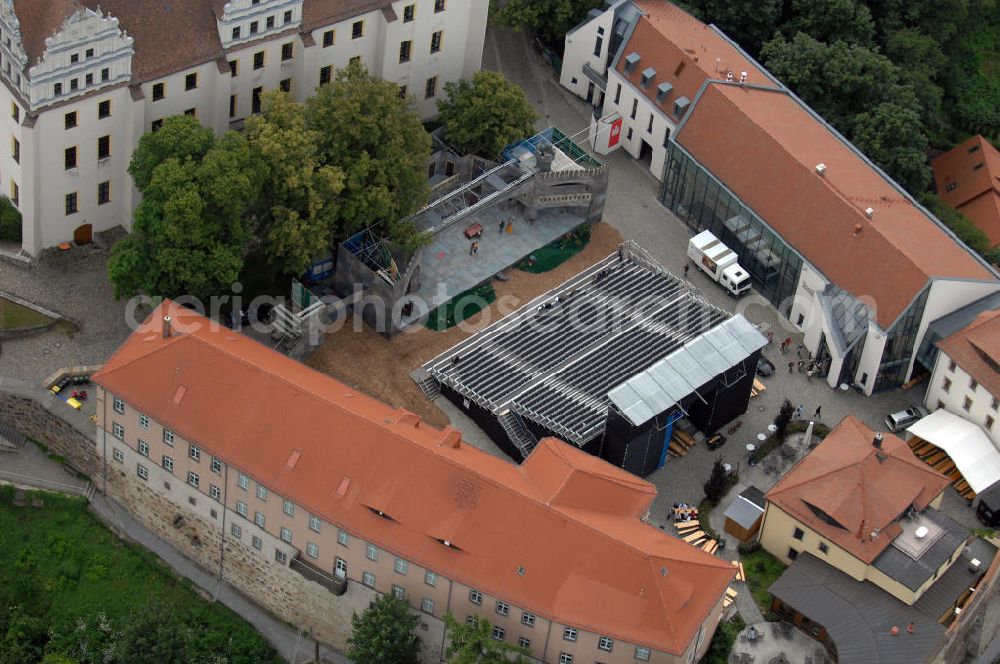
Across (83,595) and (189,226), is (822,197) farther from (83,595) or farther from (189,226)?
(83,595)

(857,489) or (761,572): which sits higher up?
(857,489)

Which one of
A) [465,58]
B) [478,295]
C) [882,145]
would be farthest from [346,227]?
[882,145]

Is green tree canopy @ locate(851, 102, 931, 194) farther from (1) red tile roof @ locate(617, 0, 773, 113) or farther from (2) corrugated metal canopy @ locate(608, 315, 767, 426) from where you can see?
(2) corrugated metal canopy @ locate(608, 315, 767, 426)

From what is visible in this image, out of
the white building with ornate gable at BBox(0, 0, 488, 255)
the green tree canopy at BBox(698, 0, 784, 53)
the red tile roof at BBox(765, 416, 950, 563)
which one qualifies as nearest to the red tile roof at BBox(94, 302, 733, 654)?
the red tile roof at BBox(765, 416, 950, 563)

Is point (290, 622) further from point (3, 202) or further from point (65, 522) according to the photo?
point (3, 202)

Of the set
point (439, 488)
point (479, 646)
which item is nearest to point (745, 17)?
point (439, 488)

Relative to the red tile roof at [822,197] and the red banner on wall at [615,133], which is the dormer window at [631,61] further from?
the red tile roof at [822,197]

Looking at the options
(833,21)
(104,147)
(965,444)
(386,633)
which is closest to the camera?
(386,633)
